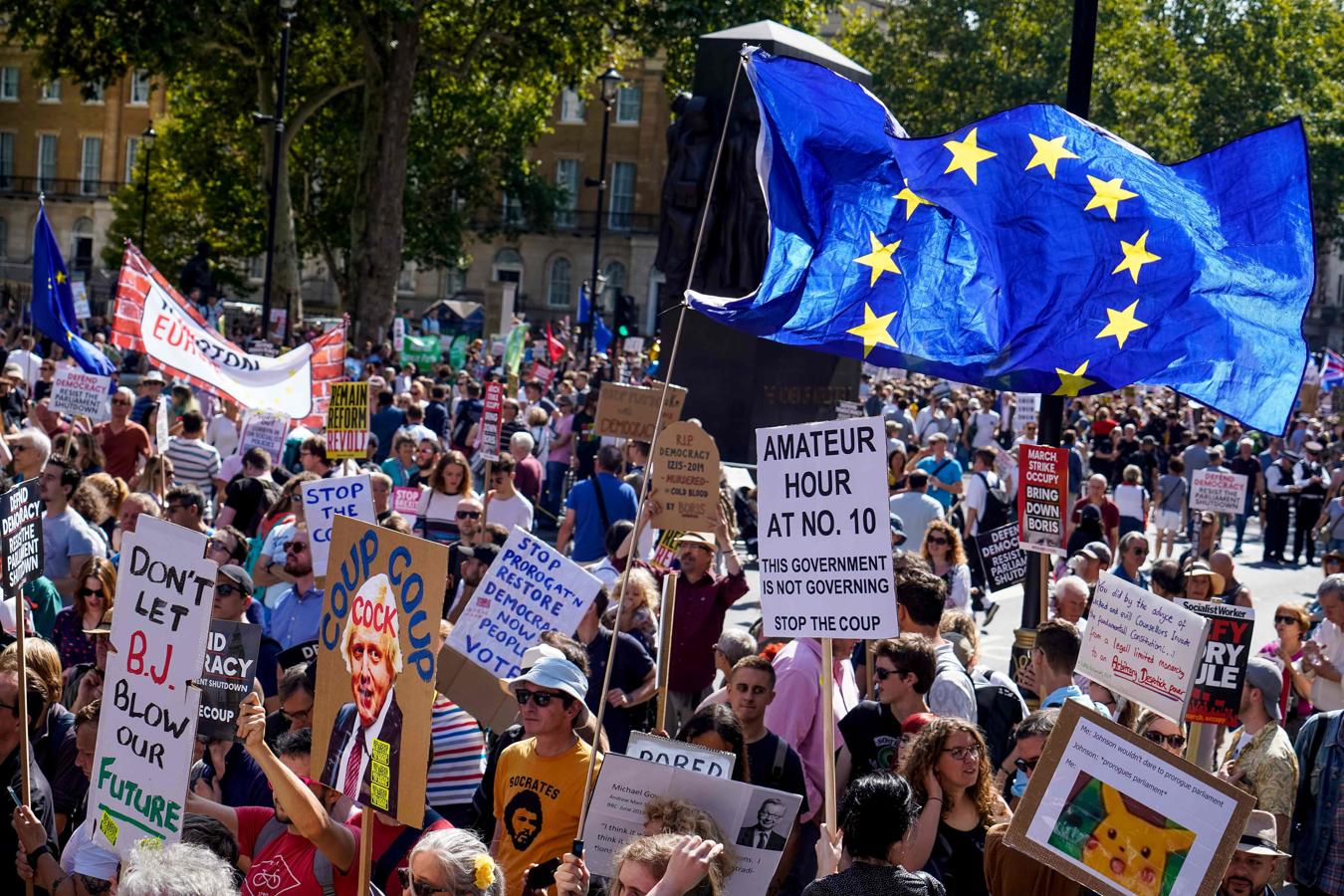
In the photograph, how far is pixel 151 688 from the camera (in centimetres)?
502

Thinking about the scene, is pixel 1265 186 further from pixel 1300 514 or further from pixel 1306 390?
pixel 1306 390

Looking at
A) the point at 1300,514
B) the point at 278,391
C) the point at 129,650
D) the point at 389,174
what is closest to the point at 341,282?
the point at 389,174

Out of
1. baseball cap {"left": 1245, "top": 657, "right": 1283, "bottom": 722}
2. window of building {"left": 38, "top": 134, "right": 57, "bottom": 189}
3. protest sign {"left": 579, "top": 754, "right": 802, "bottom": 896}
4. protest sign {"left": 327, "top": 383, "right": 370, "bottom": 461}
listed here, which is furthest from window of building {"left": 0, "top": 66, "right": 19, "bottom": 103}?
protest sign {"left": 579, "top": 754, "right": 802, "bottom": 896}

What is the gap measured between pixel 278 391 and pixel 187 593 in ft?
27.5

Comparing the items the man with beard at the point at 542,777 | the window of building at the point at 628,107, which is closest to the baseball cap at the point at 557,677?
the man with beard at the point at 542,777

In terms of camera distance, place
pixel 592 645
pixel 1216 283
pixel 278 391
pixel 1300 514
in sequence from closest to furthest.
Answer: pixel 1216 283 < pixel 592 645 < pixel 278 391 < pixel 1300 514

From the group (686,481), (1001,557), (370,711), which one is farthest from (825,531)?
(1001,557)

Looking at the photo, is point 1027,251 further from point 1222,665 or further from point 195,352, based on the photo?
point 195,352

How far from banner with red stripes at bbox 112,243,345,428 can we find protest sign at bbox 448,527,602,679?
5970 mm

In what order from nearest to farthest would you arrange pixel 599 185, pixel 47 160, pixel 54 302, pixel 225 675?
pixel 225 675 → pixel 54 302 → pixel 599 185 → pixel 47 160

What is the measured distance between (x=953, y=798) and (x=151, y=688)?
7.71ft

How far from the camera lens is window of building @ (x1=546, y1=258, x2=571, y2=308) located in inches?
2966

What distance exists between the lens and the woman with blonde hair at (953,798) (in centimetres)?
519

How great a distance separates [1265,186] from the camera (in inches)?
291
